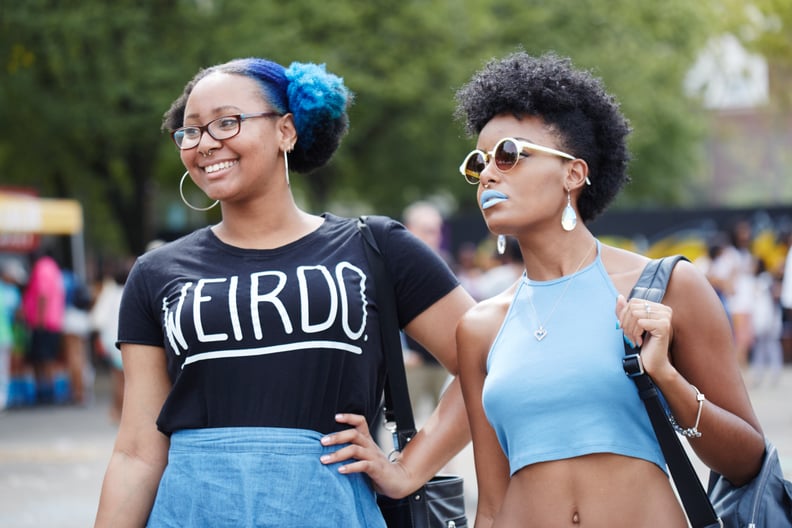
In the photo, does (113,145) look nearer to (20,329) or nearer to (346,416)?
(20,329)

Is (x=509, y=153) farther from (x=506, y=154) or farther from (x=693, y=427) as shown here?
(x=693, y=427)

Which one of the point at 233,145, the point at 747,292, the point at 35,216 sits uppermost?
the point at 35,216

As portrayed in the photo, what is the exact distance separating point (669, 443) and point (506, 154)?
82 centimetres

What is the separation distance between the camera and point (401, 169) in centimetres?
2786

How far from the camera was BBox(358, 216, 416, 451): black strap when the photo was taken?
309 centimetres

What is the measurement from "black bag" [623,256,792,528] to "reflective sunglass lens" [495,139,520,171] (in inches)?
17.2

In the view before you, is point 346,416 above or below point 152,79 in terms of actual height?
below

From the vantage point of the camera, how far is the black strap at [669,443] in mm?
2781

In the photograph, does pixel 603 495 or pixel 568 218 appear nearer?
pixel 603 495

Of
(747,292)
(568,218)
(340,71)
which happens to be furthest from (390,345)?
(340,71)

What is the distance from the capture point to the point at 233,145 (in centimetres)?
312

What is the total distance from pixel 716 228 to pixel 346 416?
63.7 ft

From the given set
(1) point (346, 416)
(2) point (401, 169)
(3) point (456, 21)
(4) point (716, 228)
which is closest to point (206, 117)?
(1) point (346, 416)

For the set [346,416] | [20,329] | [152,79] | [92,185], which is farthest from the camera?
[92,185]
